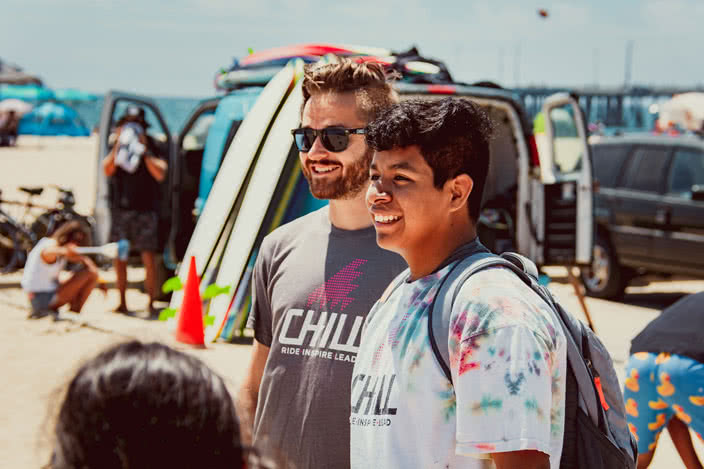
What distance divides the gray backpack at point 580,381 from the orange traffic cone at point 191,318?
5.47 metres

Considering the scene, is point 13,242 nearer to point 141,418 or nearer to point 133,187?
point 133,187

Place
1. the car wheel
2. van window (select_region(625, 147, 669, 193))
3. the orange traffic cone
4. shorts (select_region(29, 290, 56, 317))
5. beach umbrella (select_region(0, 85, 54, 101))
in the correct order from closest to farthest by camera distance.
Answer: the orange traffic cone
shorts (select_region(29, 290, 56, 317))
van window (select_region(625, 147, 669, 193))
the car wheel
beach umbrella (select_region(0, 85, 54, 101))

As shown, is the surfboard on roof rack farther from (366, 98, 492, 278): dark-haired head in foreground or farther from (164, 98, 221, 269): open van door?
(366, 98, 492, 278): dark-haired head in foreground

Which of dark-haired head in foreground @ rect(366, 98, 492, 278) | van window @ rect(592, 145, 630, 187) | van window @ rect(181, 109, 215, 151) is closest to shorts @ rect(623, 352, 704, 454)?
dark-haired head in foreground @ rect(366, 98, 492, 278)

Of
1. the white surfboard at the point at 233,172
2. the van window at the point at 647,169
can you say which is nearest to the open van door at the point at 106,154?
the white surfboard at the point at 233,172

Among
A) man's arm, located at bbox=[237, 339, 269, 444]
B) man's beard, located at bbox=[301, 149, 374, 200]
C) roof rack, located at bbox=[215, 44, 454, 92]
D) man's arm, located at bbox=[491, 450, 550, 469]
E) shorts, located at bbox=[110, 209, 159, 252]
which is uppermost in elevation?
roof rack, located at bbox=[215, 44, 454, 92]

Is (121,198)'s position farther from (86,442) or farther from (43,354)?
(86,442)

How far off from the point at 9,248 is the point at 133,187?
3.82m

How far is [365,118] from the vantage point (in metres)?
2.54

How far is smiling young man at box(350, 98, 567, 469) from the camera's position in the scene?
1565 millimetres

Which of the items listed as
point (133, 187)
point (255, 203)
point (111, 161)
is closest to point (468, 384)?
point (255, 203)

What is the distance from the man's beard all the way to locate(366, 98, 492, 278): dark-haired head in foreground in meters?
0.56

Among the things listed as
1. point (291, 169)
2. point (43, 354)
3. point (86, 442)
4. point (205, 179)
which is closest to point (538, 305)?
point (86, 442)

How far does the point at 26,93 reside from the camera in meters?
46.1
